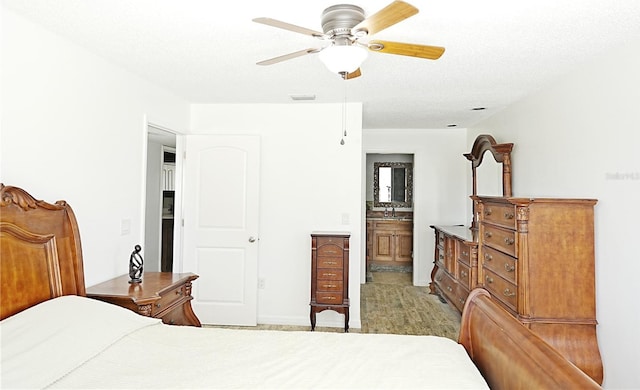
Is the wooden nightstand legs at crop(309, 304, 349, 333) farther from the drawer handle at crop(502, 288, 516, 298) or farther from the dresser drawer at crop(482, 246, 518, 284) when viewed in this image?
the drawer handle at crop(502, 288, 516, 298)

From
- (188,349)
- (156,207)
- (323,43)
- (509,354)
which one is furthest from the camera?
(156,207)

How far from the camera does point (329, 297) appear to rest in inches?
149

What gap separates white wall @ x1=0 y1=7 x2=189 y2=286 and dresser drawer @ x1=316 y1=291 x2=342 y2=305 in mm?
1731

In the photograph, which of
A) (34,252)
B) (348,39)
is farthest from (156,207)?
(348,39)

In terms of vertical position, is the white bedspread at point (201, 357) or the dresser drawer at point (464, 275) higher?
the white bedspread at point (201, 357)

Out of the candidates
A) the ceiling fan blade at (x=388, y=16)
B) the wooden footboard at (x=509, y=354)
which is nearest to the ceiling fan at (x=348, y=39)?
the ceiling fan blade at (x=388, y=16)

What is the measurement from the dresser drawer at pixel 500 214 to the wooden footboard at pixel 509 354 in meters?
1.11

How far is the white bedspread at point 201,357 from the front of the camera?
139cm

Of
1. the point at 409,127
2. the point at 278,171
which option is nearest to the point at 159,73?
the point at 278,171

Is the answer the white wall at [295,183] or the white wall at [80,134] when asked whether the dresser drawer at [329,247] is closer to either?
the white wall at [295,183]

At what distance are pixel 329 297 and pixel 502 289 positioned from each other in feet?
5.16

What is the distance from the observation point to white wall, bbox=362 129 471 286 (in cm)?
577

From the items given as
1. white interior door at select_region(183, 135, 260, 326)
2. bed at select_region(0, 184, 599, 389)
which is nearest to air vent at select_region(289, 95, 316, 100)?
white interior door at select_region(183, 135, 260, 326)

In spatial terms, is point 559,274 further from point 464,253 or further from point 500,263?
point 464,253
